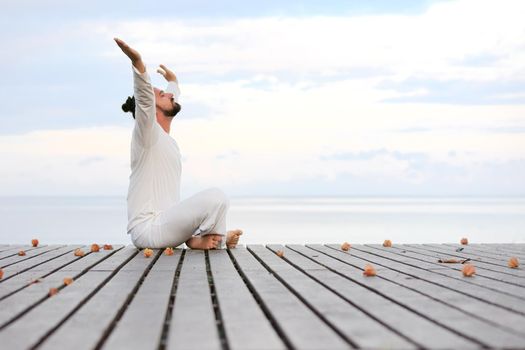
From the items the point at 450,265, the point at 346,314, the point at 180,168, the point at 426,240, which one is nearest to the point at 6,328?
the point at 346,314

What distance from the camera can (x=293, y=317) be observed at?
2.91m

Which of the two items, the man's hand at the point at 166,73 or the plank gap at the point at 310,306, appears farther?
the man's hand at the point at 166,73

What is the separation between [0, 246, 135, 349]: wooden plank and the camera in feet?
8.39

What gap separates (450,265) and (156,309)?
2642 mm

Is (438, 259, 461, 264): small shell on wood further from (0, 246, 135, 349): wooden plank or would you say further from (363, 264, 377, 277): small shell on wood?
(0, 246, 135, 349): wooden plank

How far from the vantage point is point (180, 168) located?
6.37 m

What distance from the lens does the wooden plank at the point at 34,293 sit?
3.10 m

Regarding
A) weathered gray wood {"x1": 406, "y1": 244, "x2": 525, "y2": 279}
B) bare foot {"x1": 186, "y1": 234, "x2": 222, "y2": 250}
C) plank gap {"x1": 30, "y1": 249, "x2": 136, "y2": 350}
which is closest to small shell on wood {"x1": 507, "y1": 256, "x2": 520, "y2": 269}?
weathered gray wood {"x1": 406, "y1": 244, "x2": 525, "y2": 279}

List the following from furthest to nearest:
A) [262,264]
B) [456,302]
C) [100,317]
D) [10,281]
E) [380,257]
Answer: [380,257]
[262,264]
[10,281]
[456,302]
[100,317]

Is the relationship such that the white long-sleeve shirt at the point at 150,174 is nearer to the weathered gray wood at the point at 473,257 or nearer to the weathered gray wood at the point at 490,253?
the weathered gray wood at the point at 473,257

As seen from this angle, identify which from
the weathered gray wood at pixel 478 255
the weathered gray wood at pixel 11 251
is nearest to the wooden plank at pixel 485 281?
the weathered gray wood at pixel 478 255

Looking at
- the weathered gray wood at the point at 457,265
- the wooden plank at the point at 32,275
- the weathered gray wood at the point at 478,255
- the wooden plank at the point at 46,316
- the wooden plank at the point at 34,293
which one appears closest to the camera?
the wooden plank at the point at 46,316

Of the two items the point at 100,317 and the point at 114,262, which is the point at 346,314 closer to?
the point at 100,317

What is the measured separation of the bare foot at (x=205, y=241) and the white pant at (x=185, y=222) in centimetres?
6
